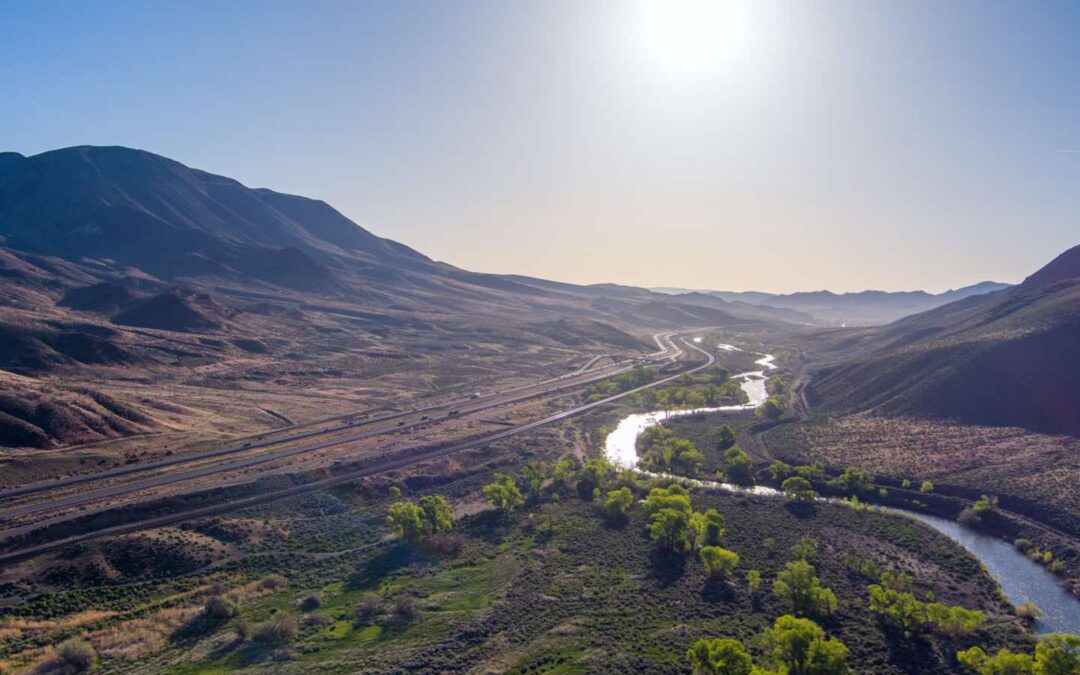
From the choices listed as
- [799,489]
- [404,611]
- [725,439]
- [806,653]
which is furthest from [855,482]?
[404,611]

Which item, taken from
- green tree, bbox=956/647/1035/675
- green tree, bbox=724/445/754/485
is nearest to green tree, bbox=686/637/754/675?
green tree, bbox=956/647/1035/675

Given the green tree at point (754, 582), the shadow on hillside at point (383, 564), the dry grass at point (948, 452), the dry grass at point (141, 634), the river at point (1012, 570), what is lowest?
the shadow on hillside at point (383, 564)

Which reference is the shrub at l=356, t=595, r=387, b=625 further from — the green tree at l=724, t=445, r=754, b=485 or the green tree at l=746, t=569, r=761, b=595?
the green tree at l=724, t=445, r=754, b=485

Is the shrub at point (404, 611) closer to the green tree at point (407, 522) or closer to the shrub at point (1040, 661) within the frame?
the green tree at point (407, 522)

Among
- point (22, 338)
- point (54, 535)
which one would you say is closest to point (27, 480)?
point (54, 535)

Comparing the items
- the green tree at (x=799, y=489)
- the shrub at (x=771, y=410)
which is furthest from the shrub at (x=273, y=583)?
the shrub at (x=771, y=410)
